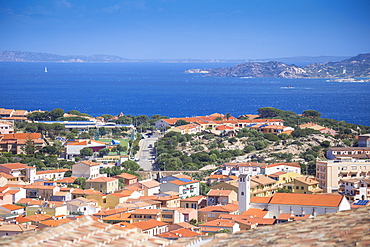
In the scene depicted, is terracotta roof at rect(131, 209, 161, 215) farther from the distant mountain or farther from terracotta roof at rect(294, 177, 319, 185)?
the distant mountain

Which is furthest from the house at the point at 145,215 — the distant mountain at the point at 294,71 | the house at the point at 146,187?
the distant mountain at the point at 294,71

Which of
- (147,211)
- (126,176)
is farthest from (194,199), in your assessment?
(126,176)

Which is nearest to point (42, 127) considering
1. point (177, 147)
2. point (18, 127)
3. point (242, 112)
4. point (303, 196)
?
point (18, 127)

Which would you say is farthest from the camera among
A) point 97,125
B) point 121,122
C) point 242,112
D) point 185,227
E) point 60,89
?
point 60,89

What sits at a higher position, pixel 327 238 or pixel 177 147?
pixel 327 238

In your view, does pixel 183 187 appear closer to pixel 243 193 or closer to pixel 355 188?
pixel 243 193

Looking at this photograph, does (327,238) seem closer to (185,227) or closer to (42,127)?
(185,227)
